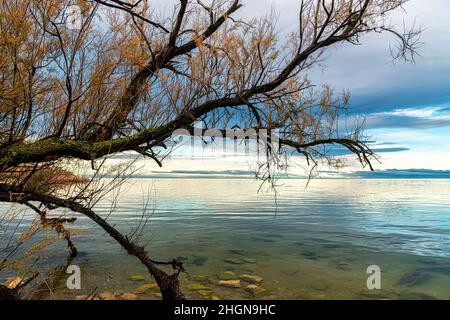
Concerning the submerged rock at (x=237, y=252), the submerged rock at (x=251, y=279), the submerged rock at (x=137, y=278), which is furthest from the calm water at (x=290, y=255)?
the submerged rock at (x=251, y=279)

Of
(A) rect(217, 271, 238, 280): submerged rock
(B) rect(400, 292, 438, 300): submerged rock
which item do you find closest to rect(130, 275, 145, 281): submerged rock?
(A) rect(217, 271, 238, 280): submerged rock

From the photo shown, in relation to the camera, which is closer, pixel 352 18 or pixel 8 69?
pixel 8 69

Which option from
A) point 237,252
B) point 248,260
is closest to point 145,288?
point 248,260

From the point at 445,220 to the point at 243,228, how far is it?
12.6 metres

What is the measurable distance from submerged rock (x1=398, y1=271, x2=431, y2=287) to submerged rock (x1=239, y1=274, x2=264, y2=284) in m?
3.61

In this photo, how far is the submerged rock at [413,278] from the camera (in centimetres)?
913

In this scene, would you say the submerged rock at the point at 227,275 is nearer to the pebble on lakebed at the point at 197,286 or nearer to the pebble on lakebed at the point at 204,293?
the pebble on lakebed at the point at 197,286

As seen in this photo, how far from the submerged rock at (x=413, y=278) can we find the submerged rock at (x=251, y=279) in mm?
3610

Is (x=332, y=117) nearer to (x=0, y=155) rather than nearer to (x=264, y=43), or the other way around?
(x=264, y=43)

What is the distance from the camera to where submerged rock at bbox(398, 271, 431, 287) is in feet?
30.0

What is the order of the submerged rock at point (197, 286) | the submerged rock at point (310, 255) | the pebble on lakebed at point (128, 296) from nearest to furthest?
the pebble on lakebed at point (128, 296) < the submerged rock at point (197, 286) < the submerged rock at point (310, 255)
